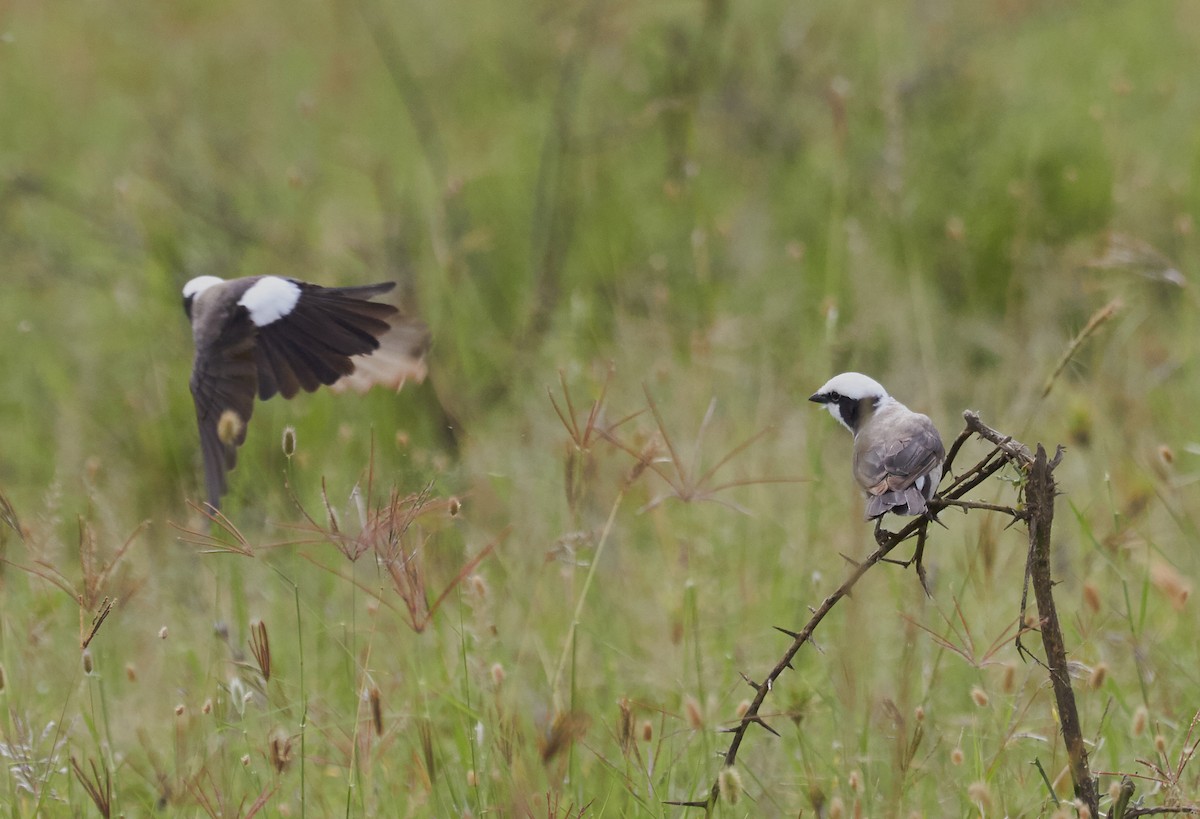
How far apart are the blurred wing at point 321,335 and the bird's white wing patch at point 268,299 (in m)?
0.02

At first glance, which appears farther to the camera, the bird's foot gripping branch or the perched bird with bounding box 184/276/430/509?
the perched bird with bounding box 184/276/430/509

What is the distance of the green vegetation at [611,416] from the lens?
2047 millimetres

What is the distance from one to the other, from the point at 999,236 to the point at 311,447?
2.55 m

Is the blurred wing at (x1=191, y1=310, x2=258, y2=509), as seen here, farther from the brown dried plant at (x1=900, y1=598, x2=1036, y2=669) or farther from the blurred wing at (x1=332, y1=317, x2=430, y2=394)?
the brown dried plant at (x1=900, y1=598, x2=1036, y2=669)

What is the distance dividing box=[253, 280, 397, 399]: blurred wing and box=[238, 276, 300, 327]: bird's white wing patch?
0.05ft

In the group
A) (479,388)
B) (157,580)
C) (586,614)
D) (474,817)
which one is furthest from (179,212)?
(474,817)

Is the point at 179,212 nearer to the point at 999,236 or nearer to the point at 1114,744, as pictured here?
the point at 999,236

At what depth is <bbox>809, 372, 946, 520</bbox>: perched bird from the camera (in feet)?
5.16

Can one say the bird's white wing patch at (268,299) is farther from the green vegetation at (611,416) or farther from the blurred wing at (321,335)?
the green vegetation at (611,416)

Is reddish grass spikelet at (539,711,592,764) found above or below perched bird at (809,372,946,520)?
below

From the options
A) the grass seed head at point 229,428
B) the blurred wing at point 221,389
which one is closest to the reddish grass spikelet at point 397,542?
the grass seed head at point 229,428

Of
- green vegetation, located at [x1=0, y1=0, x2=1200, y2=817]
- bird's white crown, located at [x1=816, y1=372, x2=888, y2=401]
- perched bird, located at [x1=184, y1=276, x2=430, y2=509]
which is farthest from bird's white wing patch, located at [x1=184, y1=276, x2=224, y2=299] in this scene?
bird's white crown, located at [x1=816, y1=372, x2=888, y2=401]

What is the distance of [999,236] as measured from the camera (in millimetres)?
4793

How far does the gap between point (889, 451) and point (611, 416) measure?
2.17 metres
